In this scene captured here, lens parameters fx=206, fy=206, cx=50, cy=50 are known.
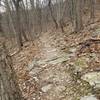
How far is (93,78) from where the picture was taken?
5031 millimetres

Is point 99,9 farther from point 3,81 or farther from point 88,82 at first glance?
point 3,81

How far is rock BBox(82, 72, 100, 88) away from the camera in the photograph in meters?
4.78

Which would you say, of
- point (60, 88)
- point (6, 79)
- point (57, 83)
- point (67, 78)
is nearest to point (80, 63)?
point (67, 78)

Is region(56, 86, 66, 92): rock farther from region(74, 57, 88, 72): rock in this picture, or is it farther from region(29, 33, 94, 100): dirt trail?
region(74, 57, 88, 72): rock

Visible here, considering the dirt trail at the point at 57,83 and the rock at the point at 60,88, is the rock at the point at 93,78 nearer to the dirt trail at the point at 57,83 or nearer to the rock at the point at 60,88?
the dirt trail at the point at 57,83

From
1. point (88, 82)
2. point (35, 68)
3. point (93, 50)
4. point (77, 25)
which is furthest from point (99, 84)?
point (77, 25)

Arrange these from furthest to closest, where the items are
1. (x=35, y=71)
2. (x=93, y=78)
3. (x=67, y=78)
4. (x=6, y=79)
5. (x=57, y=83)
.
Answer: (x=35, y=71) → (x=67, y=78) → (x=57, y=83) → (x=93, y=78) → (x=6, y=79)

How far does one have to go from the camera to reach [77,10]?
456 inches

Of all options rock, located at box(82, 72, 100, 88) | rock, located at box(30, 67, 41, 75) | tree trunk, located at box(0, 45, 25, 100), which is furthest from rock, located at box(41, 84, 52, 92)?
tree trunk, located at box(0, 45, 25, 100)

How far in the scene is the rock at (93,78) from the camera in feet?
15.7

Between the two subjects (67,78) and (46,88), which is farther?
(67,78)

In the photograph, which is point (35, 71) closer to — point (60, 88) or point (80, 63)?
point (80, 63)

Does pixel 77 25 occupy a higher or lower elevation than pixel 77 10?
lower

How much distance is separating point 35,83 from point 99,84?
6.32 ft
